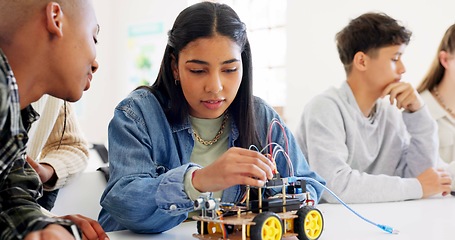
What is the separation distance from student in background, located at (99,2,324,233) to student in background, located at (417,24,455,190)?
97cm

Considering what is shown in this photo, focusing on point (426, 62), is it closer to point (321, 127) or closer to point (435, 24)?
point (435, 24)

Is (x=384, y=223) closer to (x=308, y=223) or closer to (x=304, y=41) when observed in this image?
(x=308, y=223)

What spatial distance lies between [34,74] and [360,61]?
4.27 feet

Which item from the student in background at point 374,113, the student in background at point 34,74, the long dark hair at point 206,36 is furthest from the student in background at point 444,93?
the student in background at point 34,74

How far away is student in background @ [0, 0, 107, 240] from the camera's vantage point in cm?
68

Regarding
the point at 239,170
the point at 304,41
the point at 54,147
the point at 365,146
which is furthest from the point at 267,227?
the point at 304,41

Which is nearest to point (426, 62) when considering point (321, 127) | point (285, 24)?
point (285, 24)

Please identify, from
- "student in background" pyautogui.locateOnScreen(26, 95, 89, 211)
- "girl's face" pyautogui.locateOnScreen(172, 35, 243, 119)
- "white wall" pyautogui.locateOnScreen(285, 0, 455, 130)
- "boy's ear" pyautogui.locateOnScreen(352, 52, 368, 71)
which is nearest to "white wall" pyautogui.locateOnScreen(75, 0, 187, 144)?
"white wall" pyautogui.locateOnScreen(285, 0, 455, 130)

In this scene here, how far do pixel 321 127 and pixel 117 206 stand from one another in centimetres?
80

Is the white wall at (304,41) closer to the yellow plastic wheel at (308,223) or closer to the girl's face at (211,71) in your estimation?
the girl's face at (211,71)

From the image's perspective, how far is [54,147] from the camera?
1.51m

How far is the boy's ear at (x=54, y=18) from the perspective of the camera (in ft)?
2.50

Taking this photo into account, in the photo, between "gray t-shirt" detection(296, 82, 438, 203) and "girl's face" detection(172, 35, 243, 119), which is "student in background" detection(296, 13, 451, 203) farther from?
"girl's face" detection(172, 35, 243, 119)

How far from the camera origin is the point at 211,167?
912 mm
